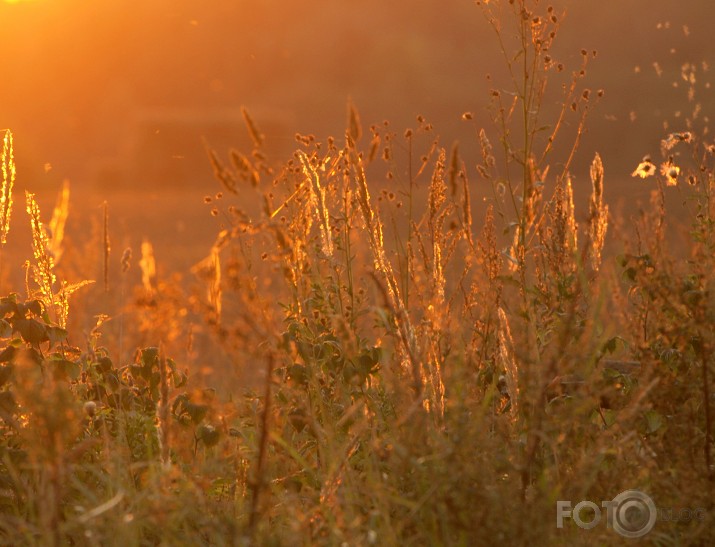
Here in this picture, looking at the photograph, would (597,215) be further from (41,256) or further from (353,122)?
(41,256)

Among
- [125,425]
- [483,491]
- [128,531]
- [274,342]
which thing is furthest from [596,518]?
[125,425]

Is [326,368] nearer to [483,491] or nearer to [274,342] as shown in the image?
[274,342]

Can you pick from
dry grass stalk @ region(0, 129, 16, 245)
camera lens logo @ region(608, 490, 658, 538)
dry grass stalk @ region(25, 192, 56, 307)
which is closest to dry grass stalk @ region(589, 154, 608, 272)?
camera lens logo @ region(608, 490, 658, 538)

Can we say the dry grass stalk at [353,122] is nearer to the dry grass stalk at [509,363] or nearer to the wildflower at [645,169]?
the dry grass stalk at [509,363]

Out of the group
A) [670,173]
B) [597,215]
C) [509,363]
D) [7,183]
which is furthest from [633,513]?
[7,183]

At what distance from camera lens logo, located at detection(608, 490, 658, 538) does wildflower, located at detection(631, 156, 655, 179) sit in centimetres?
220

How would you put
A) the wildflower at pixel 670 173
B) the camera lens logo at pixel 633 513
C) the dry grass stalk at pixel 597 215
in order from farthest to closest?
the wildflower at pixel 670 173 < the dry grass stalk at pixel 597 215 < the camera lens logo at pixel 633 513

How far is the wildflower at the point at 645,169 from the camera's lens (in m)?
4.07

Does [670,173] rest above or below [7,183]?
above

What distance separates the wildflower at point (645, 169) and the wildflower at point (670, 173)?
5 cm

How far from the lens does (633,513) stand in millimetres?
2199

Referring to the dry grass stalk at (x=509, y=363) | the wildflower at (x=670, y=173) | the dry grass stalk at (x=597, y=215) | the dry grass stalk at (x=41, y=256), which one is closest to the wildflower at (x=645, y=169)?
the wildflower at (x=670, y=173)

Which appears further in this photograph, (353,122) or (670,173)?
(670,173)

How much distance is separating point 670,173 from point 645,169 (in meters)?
0.19
